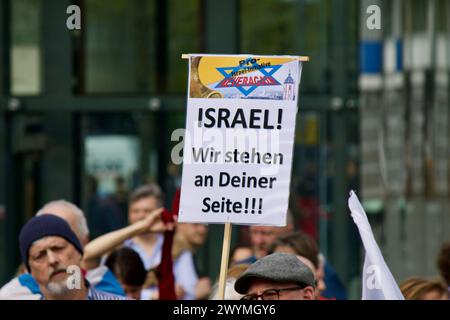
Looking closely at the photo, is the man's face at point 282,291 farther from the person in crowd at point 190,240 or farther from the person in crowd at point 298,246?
the person in crowd at point 190,240

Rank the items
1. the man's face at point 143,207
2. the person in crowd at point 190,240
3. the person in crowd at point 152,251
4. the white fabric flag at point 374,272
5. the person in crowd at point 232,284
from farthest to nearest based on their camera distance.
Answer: the person in crowd at point 190,240, the man's face at point 143,207, the person in crowd at point 152,251, the person in crowd at point 232,284, the white fabric flag at point 374,272

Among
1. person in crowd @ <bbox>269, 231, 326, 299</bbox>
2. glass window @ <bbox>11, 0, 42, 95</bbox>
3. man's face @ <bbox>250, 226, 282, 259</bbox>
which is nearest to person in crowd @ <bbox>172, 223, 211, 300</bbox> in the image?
man's face @ <bbox>250, 226, 282, 259</bbox>

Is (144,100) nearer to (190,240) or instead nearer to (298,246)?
(190,240)

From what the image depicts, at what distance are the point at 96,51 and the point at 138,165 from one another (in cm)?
110

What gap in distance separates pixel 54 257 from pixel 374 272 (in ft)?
5.75

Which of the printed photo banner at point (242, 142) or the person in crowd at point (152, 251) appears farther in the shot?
the person in crowd at point (152, 251)

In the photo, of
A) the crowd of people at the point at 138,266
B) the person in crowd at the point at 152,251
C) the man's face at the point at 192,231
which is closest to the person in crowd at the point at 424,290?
the crowd of people at the point at 138,266

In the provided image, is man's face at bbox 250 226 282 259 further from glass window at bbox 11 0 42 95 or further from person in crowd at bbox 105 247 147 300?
glass window at bbox 11 0 42 95

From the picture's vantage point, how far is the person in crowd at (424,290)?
21.5 feet

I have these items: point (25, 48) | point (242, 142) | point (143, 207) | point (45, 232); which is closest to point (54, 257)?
point (45, 232)

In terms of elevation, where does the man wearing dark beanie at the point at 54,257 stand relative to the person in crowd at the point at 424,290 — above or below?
above

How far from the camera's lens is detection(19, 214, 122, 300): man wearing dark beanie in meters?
6.28
